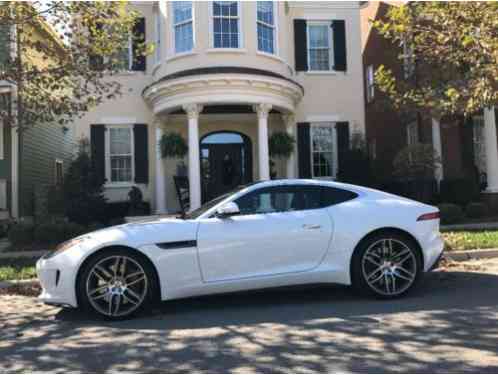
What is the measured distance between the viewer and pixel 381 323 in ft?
16.3

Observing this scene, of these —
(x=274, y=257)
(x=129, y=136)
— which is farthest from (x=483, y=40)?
(x=129, y=136)

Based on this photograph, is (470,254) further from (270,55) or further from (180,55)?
(180,55)

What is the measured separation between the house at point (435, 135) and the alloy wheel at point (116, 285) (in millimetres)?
10054

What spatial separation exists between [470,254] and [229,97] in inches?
292

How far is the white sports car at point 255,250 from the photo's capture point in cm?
541

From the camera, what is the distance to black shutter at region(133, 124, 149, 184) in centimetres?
1556

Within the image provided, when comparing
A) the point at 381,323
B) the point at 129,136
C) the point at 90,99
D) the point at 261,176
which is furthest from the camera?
the point at 129,136

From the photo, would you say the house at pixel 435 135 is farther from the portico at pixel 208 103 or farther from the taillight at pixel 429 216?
the taillight at pixel 429 216

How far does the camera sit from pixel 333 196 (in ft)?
19.9

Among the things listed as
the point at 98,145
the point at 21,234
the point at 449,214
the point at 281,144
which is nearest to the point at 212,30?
the point at 281,144

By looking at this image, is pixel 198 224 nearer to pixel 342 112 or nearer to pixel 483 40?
pixel 483 40

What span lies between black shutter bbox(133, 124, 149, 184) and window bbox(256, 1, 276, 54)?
4.56 metres

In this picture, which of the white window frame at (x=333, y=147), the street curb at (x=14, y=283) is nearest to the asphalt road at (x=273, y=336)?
the street curb at (x=14, y=283)

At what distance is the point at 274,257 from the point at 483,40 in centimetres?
577
